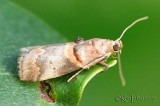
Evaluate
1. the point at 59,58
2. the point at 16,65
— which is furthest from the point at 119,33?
the point at 16,65

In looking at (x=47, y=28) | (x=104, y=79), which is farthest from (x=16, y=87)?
(x=104, y=79)

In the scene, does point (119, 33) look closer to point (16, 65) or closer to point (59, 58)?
point (59, 58)

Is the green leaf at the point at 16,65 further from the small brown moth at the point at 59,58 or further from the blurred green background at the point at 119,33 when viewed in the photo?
the blurred green background at the point at 119,33

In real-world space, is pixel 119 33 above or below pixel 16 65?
above

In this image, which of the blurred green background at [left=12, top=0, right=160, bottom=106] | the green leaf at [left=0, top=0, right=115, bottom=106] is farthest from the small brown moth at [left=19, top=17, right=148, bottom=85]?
the blurred green background at [left=12, top=0, right=160, bottom=106]

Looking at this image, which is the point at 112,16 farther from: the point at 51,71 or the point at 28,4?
the point at 51,71

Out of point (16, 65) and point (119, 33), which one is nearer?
point (16, 65)
